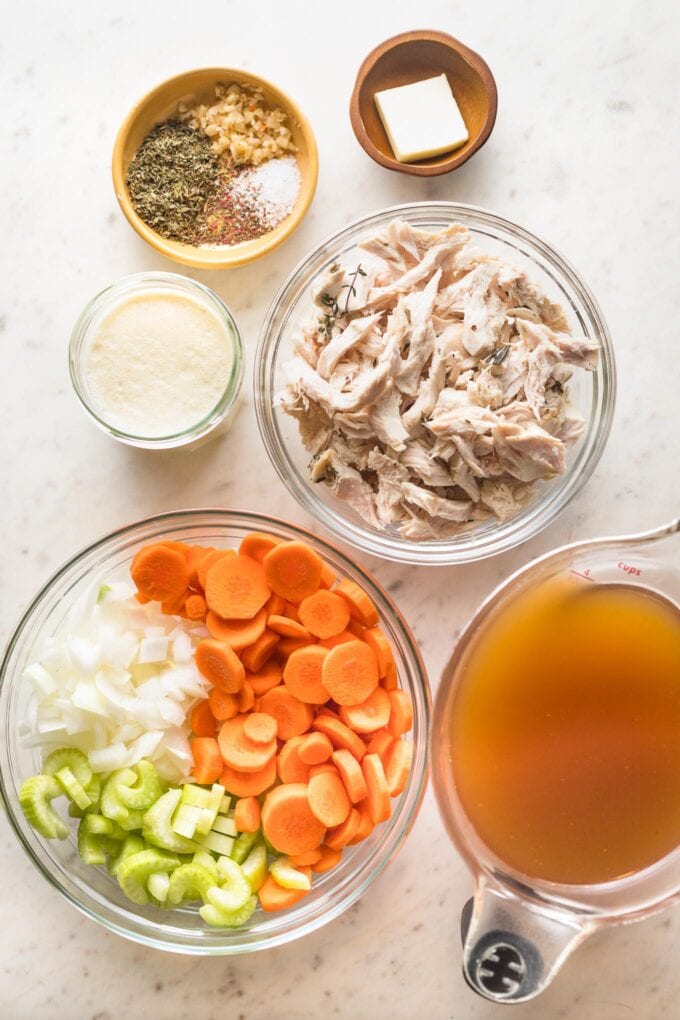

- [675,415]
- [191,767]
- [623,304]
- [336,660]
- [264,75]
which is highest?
[264,75]

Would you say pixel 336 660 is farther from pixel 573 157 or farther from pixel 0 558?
pixel 573 157

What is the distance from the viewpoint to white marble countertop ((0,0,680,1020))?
1898mm

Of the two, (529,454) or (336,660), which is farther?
(336,660)

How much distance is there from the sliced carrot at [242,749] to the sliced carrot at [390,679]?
0.75ft

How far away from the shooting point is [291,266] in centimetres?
194

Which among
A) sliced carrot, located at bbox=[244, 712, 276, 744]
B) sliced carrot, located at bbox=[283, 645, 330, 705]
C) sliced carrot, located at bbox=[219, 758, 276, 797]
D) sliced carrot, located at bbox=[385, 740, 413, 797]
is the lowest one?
sliced carrot, located at bbox=[219, 758, 276, 797]

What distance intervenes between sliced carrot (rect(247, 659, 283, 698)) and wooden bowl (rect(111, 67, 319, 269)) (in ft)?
2.58

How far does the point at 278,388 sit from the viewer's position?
187 centimetres

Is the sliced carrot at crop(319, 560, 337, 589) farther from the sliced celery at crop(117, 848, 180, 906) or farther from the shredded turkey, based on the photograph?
the sliced celery at crop(117, 848, 180, 906)

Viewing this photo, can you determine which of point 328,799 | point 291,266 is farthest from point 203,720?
point 291,266

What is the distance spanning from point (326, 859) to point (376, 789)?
0.64 feet

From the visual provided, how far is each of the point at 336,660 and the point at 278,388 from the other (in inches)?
21.7

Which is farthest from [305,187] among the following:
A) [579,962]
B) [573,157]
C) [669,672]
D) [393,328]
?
[579,962]

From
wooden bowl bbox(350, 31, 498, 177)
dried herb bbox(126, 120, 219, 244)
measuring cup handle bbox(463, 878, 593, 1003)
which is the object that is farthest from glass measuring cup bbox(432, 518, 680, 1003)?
dried herb bbox(126, 120, 219, 244)
